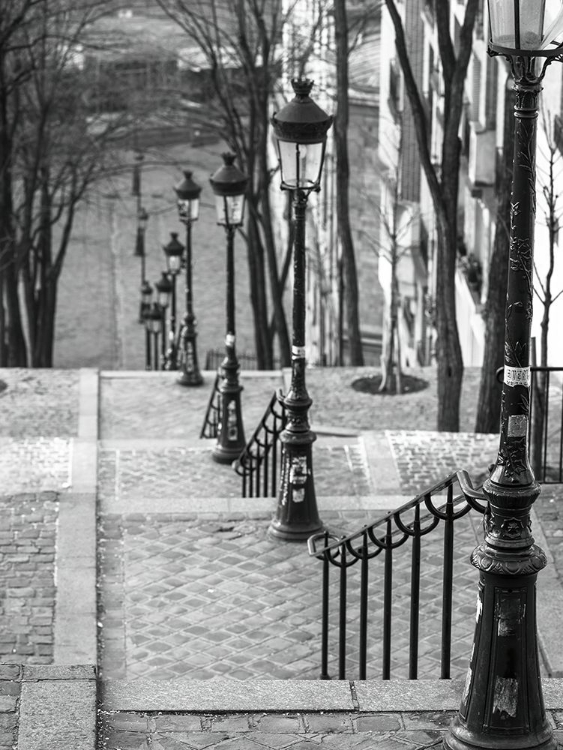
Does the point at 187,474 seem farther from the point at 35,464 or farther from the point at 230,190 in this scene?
the point at 230,190

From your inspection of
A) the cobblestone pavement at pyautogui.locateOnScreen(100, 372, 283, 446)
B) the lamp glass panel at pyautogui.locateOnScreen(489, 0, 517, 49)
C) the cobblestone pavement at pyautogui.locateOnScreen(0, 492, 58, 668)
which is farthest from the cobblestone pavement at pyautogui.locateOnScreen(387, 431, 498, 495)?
the lamp glass panel at pyautogui.locateOnScreen(489, 0, 517, 49)

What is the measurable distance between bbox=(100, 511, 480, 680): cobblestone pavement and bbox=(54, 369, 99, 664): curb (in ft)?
0.65

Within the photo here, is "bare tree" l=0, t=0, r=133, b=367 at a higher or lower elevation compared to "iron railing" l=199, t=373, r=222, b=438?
higher

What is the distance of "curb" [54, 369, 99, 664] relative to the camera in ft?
30.6

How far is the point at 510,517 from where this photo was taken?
623 cm

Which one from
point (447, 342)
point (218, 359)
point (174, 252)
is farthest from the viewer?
point (218, 359)

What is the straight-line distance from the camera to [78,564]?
1069cm

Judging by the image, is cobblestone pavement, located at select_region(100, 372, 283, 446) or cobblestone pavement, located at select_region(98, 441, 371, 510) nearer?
cobblestone pavement, located at select_region(98, 441, 371, 510)

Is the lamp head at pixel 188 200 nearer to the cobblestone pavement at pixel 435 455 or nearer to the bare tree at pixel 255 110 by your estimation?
the bare tree at pixel 255 110

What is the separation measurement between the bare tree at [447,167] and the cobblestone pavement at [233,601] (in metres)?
5.54

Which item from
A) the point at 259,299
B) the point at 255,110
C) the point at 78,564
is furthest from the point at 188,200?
the point at 78,564

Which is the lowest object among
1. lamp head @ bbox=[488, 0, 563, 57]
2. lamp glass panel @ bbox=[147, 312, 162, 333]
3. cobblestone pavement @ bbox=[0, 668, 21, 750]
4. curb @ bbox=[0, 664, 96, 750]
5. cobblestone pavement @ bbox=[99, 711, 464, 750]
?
lamp glass panel @ bbox=[147, 312, 162, 333]

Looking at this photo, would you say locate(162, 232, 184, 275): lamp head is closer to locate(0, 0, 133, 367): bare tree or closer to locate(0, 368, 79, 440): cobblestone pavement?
locate(0, 0, 133, 367): bare tree

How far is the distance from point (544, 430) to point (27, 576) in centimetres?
533
